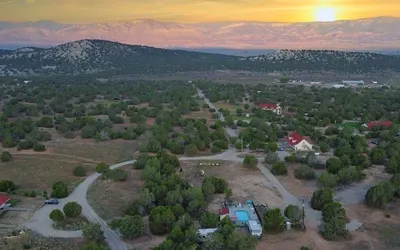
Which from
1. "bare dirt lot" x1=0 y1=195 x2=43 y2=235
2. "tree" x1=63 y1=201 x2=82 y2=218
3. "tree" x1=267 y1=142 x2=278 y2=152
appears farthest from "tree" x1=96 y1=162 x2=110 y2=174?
"tree" x1=267 y1=142 x2=278 y2=152

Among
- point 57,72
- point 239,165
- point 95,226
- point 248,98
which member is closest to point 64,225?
point 95,226

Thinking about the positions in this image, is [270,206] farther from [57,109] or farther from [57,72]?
[57,72]

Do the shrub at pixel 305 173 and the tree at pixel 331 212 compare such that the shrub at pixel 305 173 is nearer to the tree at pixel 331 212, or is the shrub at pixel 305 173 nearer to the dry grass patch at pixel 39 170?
the tree at pixel 331 212

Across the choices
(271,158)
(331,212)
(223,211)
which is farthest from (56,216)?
(271,158)

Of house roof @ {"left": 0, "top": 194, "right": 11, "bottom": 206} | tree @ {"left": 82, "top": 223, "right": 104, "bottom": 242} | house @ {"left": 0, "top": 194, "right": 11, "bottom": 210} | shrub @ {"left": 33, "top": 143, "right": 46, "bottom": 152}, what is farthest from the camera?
shrub @ {"left": 33, "top": 143, "right": 46, "bottom": 152}

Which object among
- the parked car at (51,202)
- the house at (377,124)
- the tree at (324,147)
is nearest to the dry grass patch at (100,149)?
the parked car at (51,202)

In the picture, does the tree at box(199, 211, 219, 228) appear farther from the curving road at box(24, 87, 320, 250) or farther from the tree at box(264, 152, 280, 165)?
the tree at box(264, 152, 280, 165)
